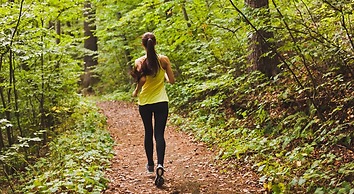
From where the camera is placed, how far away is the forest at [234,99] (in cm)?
468

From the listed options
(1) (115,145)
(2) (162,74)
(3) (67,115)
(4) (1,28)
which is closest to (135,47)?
(3) (67,115)

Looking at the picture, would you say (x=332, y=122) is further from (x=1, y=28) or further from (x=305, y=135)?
(x=1, y=28)

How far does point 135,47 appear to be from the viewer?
676 inches

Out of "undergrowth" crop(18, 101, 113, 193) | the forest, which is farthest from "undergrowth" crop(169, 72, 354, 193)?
"undergrowth" crop(18, 101, 113, 193)

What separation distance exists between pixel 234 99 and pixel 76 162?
4.07 m

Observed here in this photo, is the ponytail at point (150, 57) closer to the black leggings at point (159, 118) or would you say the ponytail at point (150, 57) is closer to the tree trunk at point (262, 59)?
the black leggings at point (159, 118)

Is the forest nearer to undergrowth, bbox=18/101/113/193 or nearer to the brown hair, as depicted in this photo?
undergrowth, bbox=18/101/113/193

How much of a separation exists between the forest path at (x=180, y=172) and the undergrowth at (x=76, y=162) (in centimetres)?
28

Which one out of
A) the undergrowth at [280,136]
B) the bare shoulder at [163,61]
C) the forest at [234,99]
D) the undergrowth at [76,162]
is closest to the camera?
the undergrowth at [280,136]

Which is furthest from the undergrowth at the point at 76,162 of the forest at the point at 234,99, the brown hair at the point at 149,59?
the brown hair at the point at 149,59

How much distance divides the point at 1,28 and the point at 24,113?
3.56 m

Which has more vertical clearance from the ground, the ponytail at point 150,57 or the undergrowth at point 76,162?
the ponytail at point 150,57

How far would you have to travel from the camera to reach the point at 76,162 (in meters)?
6.05

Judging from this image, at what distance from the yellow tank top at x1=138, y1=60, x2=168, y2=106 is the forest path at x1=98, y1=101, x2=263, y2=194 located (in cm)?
125
